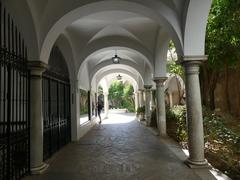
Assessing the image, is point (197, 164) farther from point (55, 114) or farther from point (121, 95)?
point (121, 95)

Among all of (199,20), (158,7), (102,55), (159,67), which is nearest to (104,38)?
(159,67)

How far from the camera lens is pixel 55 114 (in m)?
7.76

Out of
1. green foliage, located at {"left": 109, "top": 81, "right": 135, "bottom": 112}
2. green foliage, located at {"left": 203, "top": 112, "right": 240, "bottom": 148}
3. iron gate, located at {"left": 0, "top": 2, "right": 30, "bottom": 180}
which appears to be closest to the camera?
iron gate, located at {"left": 0, "top": 2, "right": 30, "bottom": 180}

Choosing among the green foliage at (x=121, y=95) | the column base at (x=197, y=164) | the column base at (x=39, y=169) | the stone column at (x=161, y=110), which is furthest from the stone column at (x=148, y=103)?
the green foliage at (x=121, y=95)

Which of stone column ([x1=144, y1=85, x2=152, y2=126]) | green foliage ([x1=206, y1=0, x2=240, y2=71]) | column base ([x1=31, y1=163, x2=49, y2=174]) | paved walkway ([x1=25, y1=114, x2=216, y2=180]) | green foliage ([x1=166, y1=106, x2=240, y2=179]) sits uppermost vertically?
green foliage ([x1=206, y1=0, x2=240, y2=71])

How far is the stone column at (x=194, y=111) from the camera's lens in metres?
5.43

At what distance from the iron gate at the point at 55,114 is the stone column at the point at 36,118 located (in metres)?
1.12

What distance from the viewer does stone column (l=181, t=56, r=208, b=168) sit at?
5430 millimetres

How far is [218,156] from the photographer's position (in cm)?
605

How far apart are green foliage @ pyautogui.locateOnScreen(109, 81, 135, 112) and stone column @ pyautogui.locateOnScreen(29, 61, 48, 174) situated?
109 ft

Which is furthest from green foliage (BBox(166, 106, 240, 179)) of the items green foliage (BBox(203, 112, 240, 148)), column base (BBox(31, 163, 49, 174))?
column base (BBox(31, 163, 49, 174))

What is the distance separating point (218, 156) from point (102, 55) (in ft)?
33.3

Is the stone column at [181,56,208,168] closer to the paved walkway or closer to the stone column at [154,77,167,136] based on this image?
the paved walkway

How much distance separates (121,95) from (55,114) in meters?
33.8
